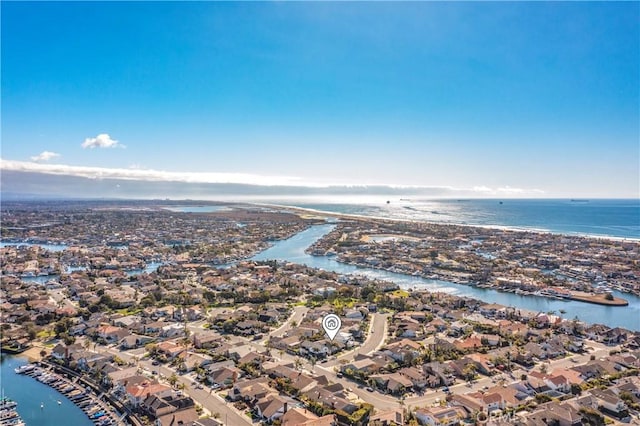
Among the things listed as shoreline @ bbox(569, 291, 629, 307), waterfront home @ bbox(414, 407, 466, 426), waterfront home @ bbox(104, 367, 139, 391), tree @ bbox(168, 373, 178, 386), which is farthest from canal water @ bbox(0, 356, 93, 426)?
shoreline @ bbox(569, 291, 629, 307)

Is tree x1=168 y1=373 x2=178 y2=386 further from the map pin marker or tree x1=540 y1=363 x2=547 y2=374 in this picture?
tree x1=540 y1=363 x2=547 y2=374

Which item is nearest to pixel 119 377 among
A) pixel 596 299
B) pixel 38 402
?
pixel 38 402

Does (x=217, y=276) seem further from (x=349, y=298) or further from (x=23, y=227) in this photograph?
(x=23, y=227)

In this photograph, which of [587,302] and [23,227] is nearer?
[587,302]

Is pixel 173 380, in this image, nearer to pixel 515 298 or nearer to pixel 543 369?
pixel 543 369

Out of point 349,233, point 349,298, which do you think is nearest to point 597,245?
point 349,233

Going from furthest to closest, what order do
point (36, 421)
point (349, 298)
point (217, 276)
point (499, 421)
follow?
point (217, 276) < point (349, 298) < point (36, 421) < point (499, 421)

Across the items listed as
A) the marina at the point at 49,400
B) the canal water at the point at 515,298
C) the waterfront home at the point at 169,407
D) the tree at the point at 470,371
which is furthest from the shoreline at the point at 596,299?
the marina at the point at 49,400
